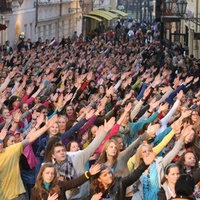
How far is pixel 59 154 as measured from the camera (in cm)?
1055

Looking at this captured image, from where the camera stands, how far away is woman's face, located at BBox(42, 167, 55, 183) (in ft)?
31.1

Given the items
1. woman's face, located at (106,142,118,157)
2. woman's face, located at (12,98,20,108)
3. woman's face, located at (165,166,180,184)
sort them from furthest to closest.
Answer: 1. woman's face, located at (12,98,20,108)
2. woman's face, located at (106,142,118,157)
3. woman's face, located at (165,166,180,184)

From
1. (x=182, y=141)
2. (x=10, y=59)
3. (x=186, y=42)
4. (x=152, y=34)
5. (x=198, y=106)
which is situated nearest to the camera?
(x=182, y=141)

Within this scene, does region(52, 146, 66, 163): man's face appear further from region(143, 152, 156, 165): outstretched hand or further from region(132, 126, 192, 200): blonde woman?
region(143, 152, 156, 165): outstretched hand

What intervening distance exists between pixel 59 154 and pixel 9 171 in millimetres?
581

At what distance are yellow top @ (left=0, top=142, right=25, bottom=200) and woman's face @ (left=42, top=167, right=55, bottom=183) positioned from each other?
1167 mm

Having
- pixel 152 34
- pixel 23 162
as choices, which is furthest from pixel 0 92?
pixel 152 34

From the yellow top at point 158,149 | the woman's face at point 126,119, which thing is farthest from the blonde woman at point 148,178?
the woman's face at point 126,119

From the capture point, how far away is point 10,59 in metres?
28.7

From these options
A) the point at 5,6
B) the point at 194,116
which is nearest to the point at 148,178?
the point at 194,116

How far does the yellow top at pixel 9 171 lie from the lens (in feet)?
34.8

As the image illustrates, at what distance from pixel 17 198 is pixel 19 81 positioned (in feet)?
34.5

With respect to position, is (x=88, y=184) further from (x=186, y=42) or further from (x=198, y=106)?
(x=186, y=42)

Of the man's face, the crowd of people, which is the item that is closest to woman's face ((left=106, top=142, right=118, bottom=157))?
the crowd of people
